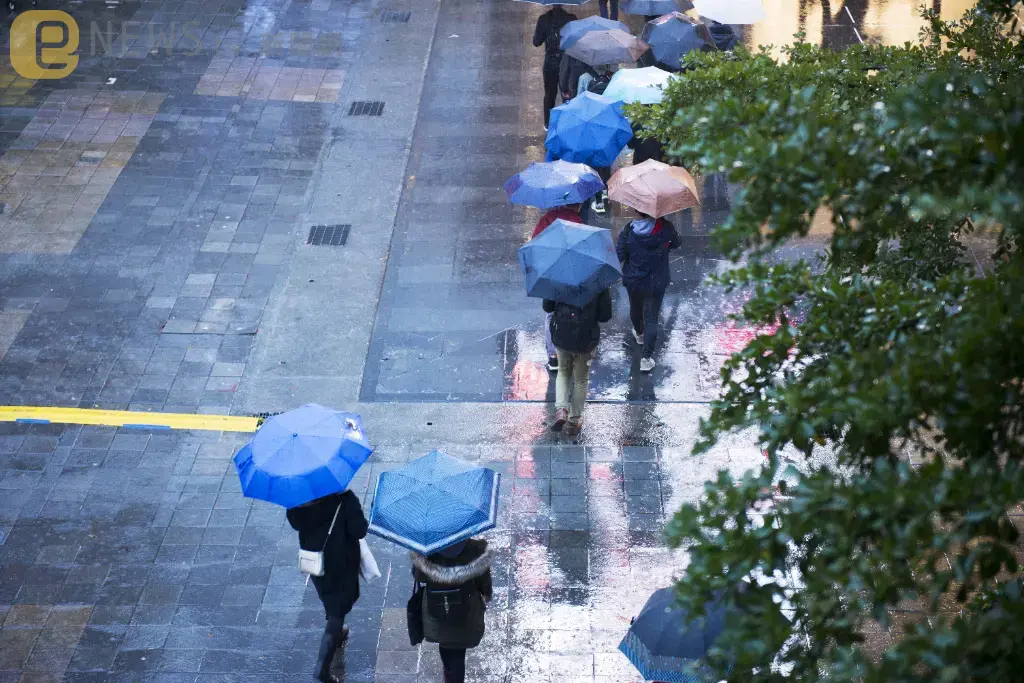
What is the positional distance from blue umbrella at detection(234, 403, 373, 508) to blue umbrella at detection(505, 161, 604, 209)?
367 cm

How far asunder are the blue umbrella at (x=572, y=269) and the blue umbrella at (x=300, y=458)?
2.30 metres

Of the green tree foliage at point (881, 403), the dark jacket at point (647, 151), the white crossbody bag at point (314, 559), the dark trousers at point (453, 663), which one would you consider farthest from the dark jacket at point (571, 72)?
the green tree foliage at point (881, 403)

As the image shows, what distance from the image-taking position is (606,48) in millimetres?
12914

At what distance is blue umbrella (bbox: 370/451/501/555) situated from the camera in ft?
20.6

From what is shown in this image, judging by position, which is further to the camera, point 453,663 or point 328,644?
point 328,644

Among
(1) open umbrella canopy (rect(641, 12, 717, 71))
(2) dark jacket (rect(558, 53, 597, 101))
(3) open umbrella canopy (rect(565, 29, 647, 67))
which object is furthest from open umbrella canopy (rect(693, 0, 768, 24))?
(2) dark jacket (rect(558, 53, 597, 101))

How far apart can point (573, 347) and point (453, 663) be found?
3016mm

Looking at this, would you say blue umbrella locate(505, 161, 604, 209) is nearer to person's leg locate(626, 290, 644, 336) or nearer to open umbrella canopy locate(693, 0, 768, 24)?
person's leg locate(626, 290, 644, 336)

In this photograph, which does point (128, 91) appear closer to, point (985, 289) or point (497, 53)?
point (497, 53)

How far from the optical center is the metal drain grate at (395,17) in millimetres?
18406

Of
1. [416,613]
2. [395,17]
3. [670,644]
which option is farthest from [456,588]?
[395,17]

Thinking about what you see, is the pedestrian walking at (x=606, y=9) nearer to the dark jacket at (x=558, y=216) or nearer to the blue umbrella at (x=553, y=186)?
the blue umbrella at (x=553, y=186)

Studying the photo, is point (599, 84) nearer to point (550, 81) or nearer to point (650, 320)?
point (550, 81)

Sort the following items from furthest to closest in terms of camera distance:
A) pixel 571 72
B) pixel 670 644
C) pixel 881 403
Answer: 1. pixel 571 72
2. pixel 670 644
3. pixel 881 403
